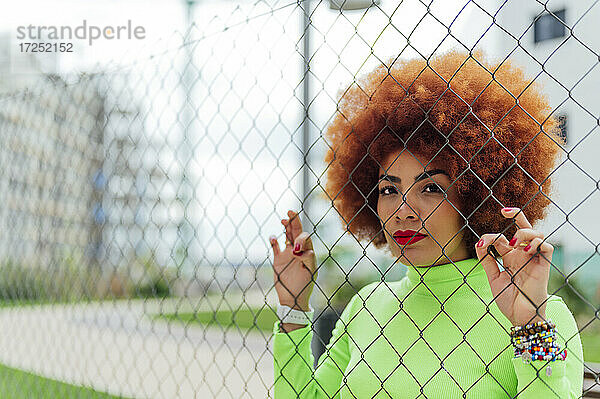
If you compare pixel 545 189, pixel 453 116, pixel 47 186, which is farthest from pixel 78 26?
pixel 545 189

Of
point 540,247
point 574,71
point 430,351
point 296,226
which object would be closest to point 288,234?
point 296,226

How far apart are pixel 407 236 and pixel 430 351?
25cm

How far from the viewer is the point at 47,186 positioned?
4125 mm

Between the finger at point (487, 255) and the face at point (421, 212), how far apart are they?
166 millimetres

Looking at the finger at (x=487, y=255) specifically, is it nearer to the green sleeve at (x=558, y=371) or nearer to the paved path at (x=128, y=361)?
the green sleeve at (x=558, y=371)

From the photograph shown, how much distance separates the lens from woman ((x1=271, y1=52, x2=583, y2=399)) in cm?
103

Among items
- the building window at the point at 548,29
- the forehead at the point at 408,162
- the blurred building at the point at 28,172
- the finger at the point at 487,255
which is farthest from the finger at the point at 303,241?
the blurred building at the point at 28,172

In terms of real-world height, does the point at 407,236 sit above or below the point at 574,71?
below

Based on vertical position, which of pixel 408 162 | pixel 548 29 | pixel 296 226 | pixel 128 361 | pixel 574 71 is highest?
pixel 548 29

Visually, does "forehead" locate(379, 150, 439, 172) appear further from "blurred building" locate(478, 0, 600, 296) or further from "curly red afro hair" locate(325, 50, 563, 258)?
"blurred building" locate(478, 0, 600, 296)

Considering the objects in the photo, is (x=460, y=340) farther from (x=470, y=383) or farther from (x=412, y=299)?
(x=412, y=299)

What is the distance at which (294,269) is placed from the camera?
1451 mm

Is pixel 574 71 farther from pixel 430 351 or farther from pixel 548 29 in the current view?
pixel 430 351

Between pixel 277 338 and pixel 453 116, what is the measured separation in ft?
2.23
